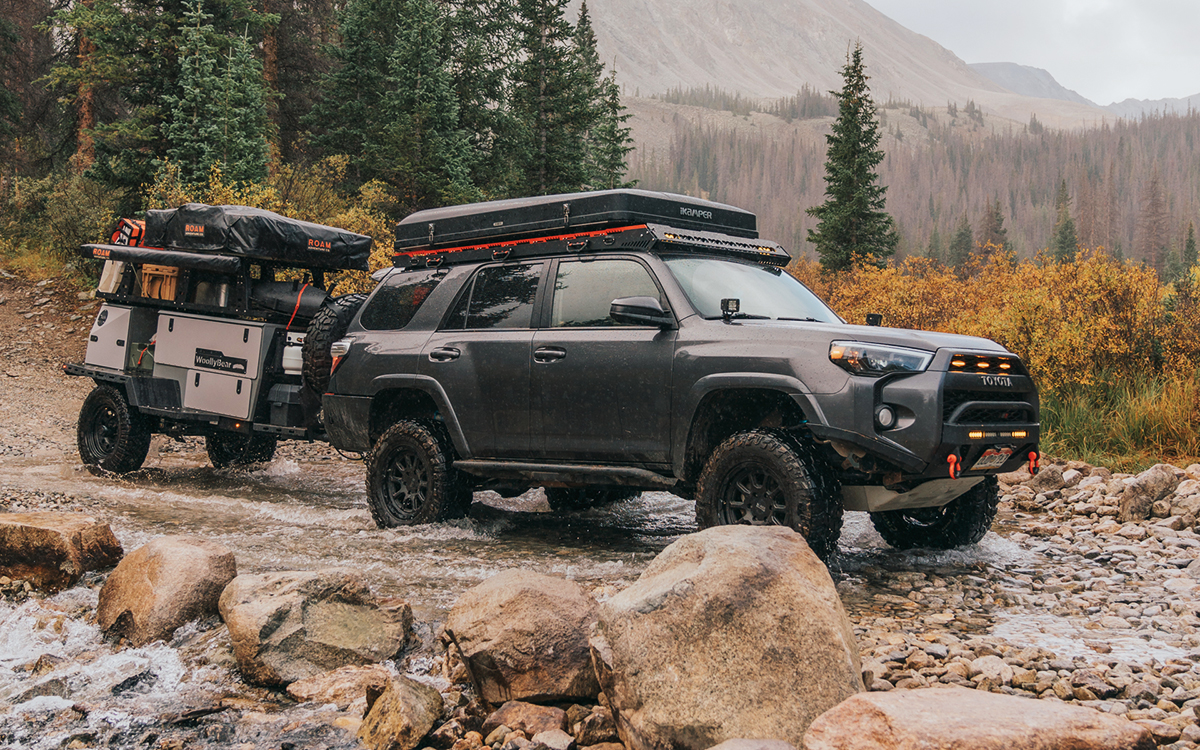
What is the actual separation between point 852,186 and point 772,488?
34.7 metres

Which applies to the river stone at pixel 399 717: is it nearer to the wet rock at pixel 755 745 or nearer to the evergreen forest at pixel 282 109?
the wet rock at pixel 755 745

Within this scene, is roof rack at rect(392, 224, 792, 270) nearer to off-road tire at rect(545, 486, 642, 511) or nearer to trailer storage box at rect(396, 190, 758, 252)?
trailer storage box at rect(396, 190, 758, 252)

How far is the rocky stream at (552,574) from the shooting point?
4145mm

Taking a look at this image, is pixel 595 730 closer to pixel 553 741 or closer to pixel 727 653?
pixel 553 741

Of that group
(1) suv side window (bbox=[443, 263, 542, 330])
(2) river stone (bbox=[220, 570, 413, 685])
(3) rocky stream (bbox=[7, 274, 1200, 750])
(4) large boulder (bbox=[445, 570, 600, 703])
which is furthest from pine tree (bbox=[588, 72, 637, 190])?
(4) large boulder (bbox=[445, 570, 600, 703])

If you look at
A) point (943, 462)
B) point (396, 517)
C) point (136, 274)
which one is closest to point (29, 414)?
point (136, 274)

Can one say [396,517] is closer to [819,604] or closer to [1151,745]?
[819,604]

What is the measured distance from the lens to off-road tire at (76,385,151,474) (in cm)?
1063

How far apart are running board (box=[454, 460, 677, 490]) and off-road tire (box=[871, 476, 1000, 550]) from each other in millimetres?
1626

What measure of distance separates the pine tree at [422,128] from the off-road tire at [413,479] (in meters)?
18.9

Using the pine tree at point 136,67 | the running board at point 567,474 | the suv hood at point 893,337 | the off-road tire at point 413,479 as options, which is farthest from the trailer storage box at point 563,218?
the pine tree at point 136,67

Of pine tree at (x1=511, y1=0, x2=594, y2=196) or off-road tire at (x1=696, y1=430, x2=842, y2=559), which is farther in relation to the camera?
pine tree at (x1=511, y1=0, x2=594, y2=196)

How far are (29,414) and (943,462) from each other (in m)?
14.0

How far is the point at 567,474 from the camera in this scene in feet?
22.1
